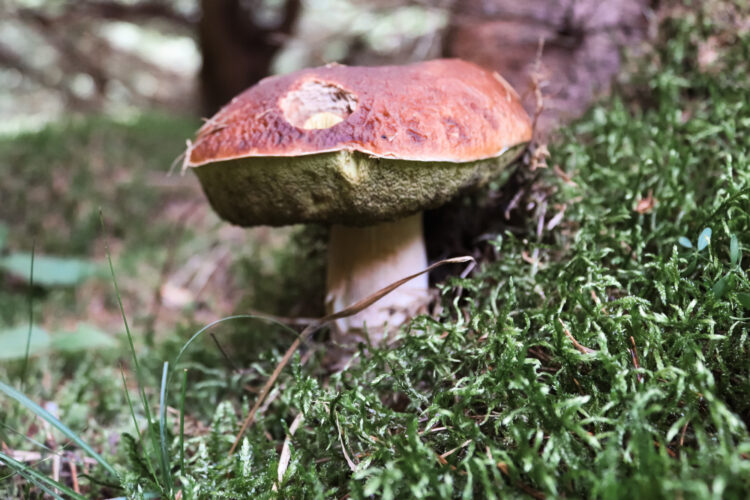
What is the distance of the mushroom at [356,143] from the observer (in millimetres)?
850

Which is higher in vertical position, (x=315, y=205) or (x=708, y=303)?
(x=315, y=205)

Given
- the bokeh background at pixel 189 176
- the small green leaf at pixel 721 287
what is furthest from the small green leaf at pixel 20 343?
the small green leaf at pixel 721 287

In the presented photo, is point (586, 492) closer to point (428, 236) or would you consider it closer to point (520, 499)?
point (520, 499)

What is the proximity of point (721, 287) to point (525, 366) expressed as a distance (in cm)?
35

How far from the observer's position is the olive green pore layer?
34.1 inches

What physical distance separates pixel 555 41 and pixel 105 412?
1693 millimetres

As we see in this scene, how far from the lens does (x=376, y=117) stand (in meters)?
0.86

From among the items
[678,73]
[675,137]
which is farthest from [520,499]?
[678,73]

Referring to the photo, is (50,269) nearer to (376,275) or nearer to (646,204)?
(376,275)

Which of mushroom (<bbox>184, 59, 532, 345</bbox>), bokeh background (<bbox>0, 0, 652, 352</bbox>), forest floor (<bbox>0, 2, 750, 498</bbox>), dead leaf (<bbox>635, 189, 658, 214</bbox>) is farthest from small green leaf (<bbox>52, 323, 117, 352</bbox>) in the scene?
dead leaf (<bbox>635, 189, 658, 214</bbox>)

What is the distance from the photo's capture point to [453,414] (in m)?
0.75

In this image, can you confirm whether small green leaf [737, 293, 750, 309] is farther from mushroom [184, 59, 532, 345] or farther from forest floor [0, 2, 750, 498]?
mushroom [184, 59, 532, 345]

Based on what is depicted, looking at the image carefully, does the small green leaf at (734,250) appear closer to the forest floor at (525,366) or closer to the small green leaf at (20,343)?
the forest floor at (525,366)

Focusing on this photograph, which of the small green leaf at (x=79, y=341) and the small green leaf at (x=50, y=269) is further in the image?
the small green leaf at (x=50, y=269)
